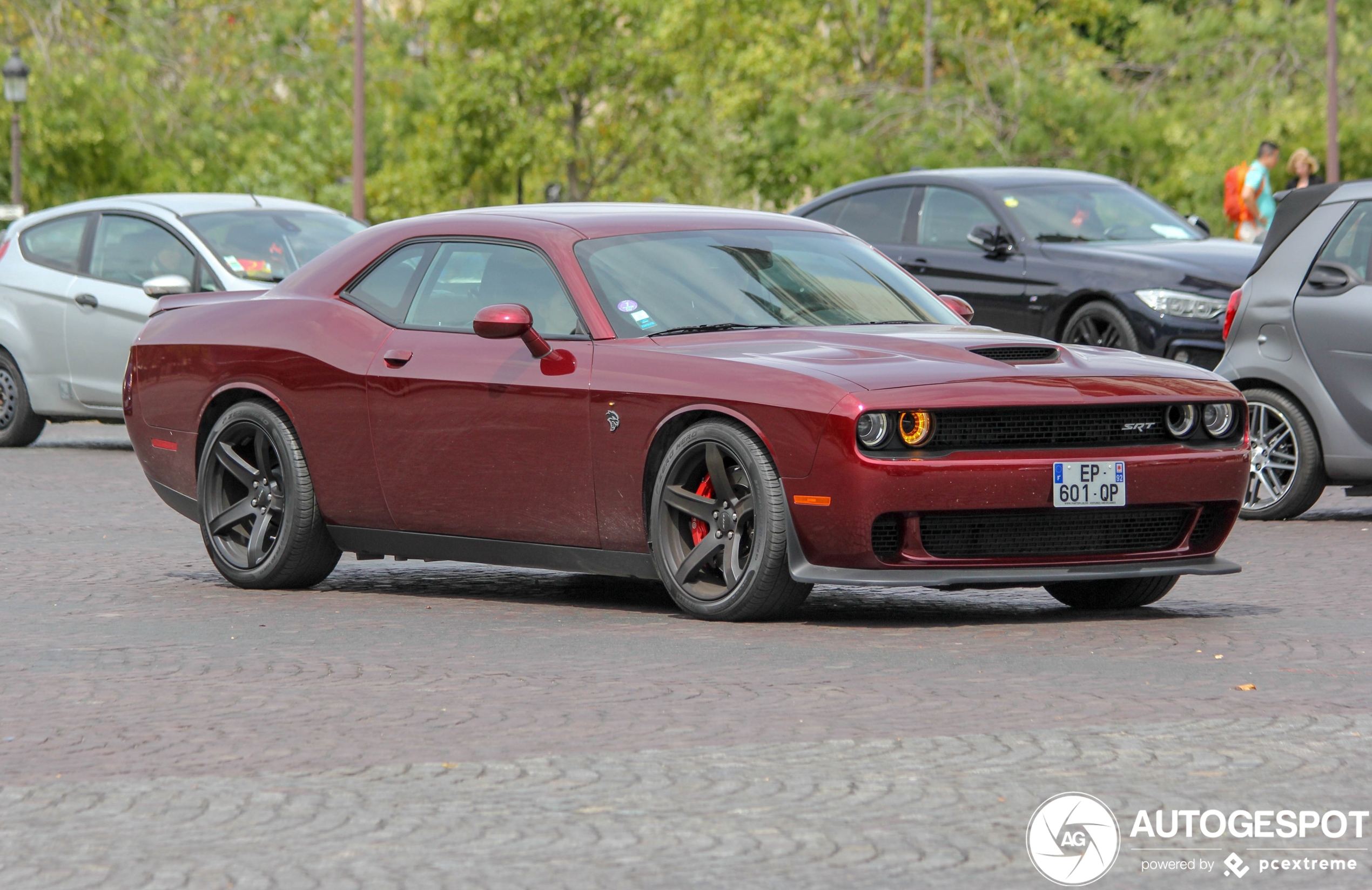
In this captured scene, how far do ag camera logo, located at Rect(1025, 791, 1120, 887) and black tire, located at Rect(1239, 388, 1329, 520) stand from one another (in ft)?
22.3

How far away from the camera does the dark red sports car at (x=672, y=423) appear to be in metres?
7.52

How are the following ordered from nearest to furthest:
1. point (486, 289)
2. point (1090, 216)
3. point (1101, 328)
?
point (486, 289) < point (1101, 328) < point (1090, 216)

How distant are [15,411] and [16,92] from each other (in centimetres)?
2495

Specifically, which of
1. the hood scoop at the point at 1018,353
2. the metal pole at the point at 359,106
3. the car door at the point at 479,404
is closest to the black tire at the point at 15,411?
the car door at the point at 479,404

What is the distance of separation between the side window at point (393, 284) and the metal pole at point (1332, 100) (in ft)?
91.3

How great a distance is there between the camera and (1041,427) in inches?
299

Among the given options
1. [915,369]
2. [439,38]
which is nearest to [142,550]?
[915,369]

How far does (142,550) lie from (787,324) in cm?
390

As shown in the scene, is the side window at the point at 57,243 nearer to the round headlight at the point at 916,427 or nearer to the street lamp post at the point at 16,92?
the round headlight at the point at 916,427

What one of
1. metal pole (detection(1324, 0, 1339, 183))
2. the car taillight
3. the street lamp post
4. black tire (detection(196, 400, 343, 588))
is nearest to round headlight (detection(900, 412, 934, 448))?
black tire (detection(196, 400, 343, 588))

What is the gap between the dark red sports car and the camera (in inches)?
296

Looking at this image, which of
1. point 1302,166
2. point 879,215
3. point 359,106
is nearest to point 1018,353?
point 879,215

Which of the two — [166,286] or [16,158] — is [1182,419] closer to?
[166,286]

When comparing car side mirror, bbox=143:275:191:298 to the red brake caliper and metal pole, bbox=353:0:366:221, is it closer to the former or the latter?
the red brake caliper
